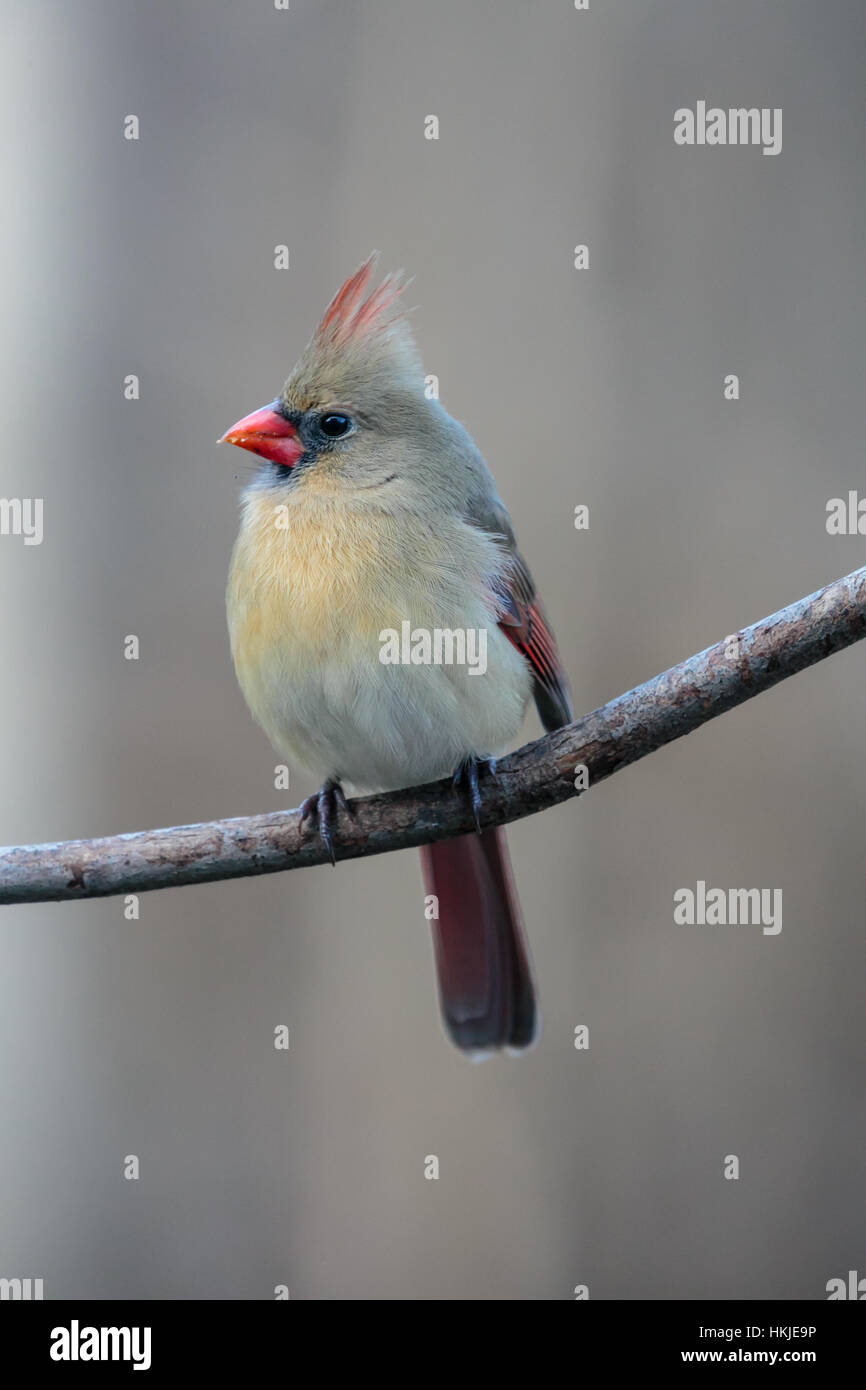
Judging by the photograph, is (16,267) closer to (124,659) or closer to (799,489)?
(124,659)

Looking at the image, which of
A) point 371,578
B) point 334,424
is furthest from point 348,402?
point 371,578

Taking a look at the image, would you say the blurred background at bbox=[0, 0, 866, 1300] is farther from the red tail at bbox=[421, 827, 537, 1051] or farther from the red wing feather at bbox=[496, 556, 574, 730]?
the red wing feather at bbox=[496, 556, 574, 730]

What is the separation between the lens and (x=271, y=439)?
2.62 metres

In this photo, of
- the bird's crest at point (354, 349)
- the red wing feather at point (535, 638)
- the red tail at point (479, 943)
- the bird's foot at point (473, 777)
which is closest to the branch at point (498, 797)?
the bird's foot at point (473, 777)

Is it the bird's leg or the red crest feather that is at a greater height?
the red crest feather

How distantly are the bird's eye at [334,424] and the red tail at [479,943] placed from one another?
3.20 feet

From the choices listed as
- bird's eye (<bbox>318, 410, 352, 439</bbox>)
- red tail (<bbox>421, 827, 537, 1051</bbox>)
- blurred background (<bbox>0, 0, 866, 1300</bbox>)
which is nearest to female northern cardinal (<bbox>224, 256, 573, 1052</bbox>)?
bird's eye (<bbox>318, 410, 352, 439</bbox>)

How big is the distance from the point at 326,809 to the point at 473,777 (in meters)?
0.28

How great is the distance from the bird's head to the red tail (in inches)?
36.9

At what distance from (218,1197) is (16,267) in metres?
2.82

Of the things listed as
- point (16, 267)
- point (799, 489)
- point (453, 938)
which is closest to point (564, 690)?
point (453, 938)

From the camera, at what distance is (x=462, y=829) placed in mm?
2365

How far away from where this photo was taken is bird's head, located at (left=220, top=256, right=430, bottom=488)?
8.55ft

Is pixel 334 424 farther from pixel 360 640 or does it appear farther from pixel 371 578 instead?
pixel 360 640
